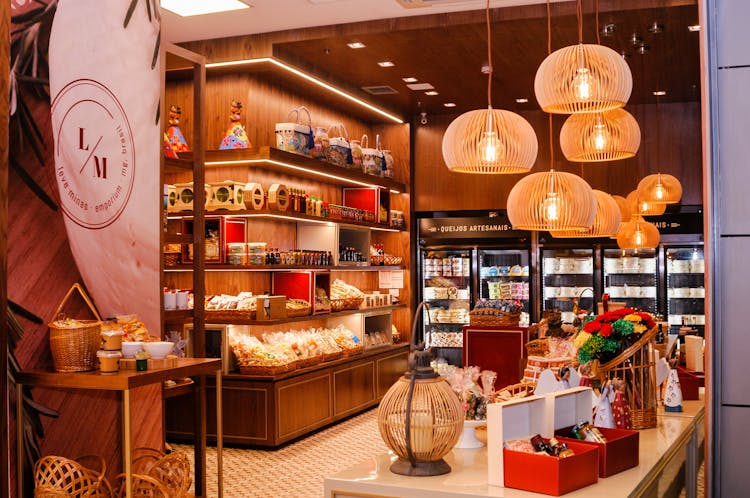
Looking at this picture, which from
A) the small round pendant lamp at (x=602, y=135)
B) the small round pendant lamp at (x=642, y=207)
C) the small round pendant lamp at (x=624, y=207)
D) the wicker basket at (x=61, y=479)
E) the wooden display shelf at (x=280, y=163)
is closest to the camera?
the wicker basket at (x=61, y=479)

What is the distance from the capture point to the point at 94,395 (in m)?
3.96

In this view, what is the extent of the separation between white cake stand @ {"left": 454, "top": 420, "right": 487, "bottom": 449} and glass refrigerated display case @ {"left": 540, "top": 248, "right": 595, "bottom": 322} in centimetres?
738

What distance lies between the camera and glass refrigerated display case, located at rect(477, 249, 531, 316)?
34.7ft

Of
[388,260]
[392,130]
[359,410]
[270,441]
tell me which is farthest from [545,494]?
[392,130]

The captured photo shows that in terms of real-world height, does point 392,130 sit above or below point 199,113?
above

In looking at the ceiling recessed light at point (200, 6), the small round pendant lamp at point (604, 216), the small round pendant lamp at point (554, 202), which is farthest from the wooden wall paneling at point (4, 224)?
the small round pendant lamp at point (604, 216)

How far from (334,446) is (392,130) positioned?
16.5 ft

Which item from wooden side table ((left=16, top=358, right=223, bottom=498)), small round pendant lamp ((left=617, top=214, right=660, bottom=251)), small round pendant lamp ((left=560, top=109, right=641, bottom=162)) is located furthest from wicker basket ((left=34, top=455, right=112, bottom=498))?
small round pendant lamp ((left=617, top=214, right=660, bottom=251))

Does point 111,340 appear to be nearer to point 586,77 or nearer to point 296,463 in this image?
point 586,77

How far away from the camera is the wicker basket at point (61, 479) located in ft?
11.2

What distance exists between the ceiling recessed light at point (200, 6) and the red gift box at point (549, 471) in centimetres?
503

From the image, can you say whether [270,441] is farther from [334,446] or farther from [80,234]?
[80,234]

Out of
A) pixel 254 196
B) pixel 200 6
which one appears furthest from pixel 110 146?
pixel 254 196

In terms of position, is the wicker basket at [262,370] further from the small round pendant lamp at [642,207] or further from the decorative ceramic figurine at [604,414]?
the decorative ceramic figurine at [604,414]
